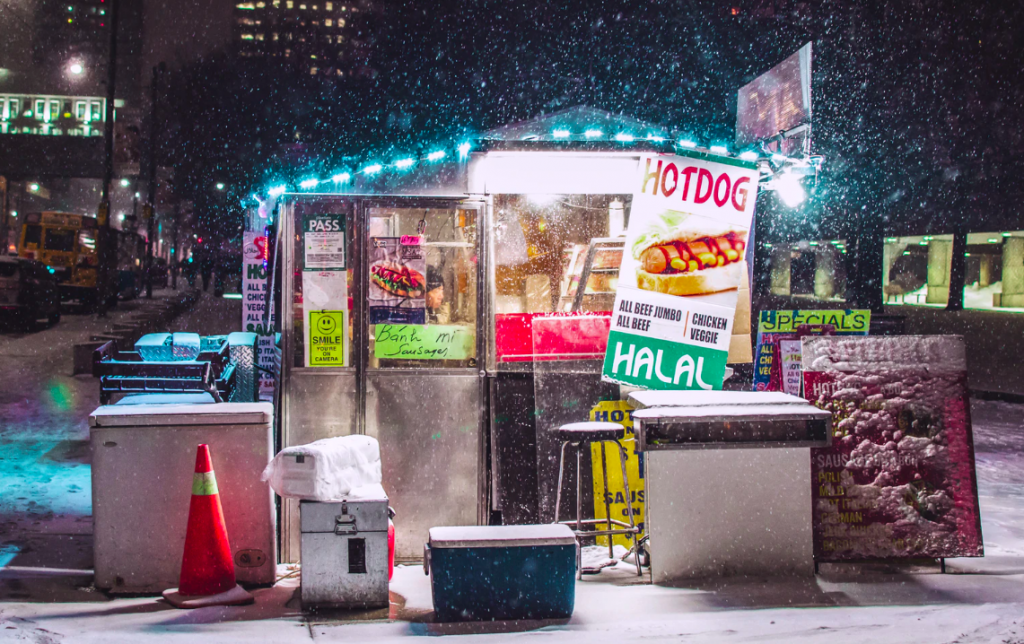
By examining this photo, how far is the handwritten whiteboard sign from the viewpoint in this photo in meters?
5.93

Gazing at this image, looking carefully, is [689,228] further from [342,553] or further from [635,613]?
[342,553]

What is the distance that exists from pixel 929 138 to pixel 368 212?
27199 mm

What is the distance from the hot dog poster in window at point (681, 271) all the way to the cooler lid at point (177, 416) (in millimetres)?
2580

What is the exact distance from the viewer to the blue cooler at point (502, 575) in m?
4.38

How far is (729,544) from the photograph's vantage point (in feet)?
16.6

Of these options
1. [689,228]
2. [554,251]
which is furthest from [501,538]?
[554,251]

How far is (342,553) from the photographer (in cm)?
461

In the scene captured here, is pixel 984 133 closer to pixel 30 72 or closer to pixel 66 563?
pixel 66 563

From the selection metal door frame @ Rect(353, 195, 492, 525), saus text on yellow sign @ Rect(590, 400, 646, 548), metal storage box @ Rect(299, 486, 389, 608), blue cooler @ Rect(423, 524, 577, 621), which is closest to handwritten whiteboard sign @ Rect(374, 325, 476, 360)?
metal door frame @ Rect(353, 195, 492, 525)

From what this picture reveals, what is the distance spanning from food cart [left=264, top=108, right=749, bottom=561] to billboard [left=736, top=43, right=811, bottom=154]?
1.53 metres

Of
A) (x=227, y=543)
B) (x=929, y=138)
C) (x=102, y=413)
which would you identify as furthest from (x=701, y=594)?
(x=929, y=138)

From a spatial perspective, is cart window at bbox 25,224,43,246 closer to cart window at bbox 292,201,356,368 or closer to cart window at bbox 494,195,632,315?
cart window at bbox 494,195,632,315

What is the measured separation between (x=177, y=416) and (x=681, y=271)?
3.61 metres

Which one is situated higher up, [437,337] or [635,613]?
[437,337]
